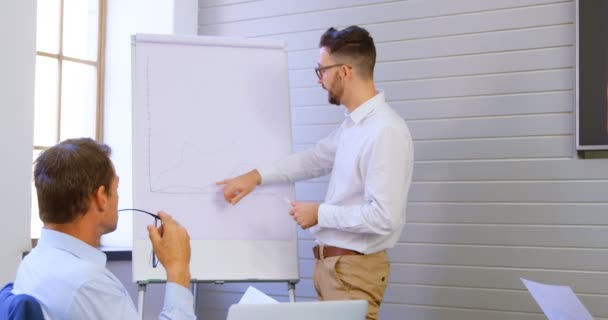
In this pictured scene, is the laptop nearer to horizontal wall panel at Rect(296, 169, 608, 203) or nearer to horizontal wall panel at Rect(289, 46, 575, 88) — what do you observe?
horizontal wall panel at Rect(296, 169, 608, 203)

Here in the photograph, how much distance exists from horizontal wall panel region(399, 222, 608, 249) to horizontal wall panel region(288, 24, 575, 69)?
32.2 inches

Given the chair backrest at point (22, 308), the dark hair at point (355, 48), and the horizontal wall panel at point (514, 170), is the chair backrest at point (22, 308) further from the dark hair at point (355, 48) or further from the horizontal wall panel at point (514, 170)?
the horizontal wall panel at point (514, 170)

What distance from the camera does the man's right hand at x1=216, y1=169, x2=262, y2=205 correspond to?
130 inches

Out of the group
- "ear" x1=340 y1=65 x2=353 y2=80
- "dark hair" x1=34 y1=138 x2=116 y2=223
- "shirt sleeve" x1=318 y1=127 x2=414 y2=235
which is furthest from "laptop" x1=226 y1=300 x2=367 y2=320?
"ear" x1=340 y1=65 x2=353 y2=80

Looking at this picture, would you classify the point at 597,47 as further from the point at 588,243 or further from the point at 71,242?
the point at 71,242

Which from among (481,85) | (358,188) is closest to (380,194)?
(358,188)

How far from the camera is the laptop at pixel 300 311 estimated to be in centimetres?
195

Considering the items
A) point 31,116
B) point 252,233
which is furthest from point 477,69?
point 31,116

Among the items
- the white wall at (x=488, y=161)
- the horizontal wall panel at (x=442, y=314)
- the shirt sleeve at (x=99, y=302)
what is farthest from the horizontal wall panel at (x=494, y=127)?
the shirt sleeve at (x=99, y=302)

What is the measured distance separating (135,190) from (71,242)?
1525mm

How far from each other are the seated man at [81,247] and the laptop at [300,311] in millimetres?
148

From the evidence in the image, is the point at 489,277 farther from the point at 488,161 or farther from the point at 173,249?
the point at 173,249

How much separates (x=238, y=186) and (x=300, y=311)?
1.35 metres

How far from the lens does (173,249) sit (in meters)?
1.94
